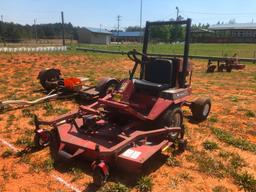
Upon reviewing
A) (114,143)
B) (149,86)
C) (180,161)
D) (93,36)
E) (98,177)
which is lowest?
(180,161)

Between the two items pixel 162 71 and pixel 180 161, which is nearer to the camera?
pixel 180 161

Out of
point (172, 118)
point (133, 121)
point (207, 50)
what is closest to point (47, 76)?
point (133, 121)

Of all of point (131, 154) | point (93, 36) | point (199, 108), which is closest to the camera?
point (131, 154)

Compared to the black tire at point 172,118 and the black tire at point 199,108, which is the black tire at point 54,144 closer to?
the black tire at point 172,118

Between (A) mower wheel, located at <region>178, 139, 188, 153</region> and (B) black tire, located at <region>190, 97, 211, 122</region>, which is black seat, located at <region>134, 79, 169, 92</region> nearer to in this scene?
(A) mower wheel, located at <region>178, 139, 188, 153</region>

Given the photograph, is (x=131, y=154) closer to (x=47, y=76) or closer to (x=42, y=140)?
(x=42, y=140)

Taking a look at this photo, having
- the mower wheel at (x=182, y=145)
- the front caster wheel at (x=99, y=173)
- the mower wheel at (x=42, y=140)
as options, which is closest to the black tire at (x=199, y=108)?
the mower wheel at (x=182, y=145)

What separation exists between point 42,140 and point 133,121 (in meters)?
1.81

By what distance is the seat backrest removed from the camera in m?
6.07

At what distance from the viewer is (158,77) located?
20.3ft

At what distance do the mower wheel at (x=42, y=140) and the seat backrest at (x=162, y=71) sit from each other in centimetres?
238

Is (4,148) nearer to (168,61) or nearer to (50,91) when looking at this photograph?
(168,61)

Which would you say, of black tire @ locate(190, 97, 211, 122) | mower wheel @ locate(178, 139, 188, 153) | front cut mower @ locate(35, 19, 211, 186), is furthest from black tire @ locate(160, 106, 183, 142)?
black tire @ locate(190, 97, 211, 122)

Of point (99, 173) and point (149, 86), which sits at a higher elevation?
point (149, 86)
